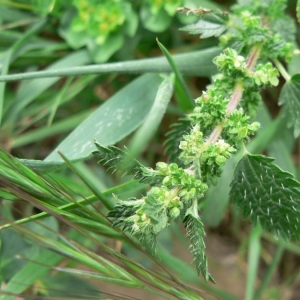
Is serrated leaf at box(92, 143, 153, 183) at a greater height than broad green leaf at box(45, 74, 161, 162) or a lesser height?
greater

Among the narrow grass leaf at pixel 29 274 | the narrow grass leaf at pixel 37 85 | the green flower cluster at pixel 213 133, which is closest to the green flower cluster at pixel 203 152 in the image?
the green flower cluster at pixel 213 133

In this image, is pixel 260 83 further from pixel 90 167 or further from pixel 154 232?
pixel 90 167

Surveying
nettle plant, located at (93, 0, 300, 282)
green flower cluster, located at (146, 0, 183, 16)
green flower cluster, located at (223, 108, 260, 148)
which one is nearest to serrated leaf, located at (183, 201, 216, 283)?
nettle plant, located at (93, 0, 300, 282)

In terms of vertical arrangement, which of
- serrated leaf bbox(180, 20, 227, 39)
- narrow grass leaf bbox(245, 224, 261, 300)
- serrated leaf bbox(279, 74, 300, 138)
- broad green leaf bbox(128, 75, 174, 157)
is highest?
serrated leaf bbox(180, 20, 227, 39)

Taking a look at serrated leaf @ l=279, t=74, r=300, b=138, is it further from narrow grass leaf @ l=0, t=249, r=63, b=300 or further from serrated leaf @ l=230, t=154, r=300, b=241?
narrow grass leaf @ l=0, t=249, r=63, b=300

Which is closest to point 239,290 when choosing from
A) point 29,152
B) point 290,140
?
point 290,140

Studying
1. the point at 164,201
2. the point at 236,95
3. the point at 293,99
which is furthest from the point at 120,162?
the point at 293,99

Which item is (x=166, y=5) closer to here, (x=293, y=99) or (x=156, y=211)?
(x=293, y=99)
